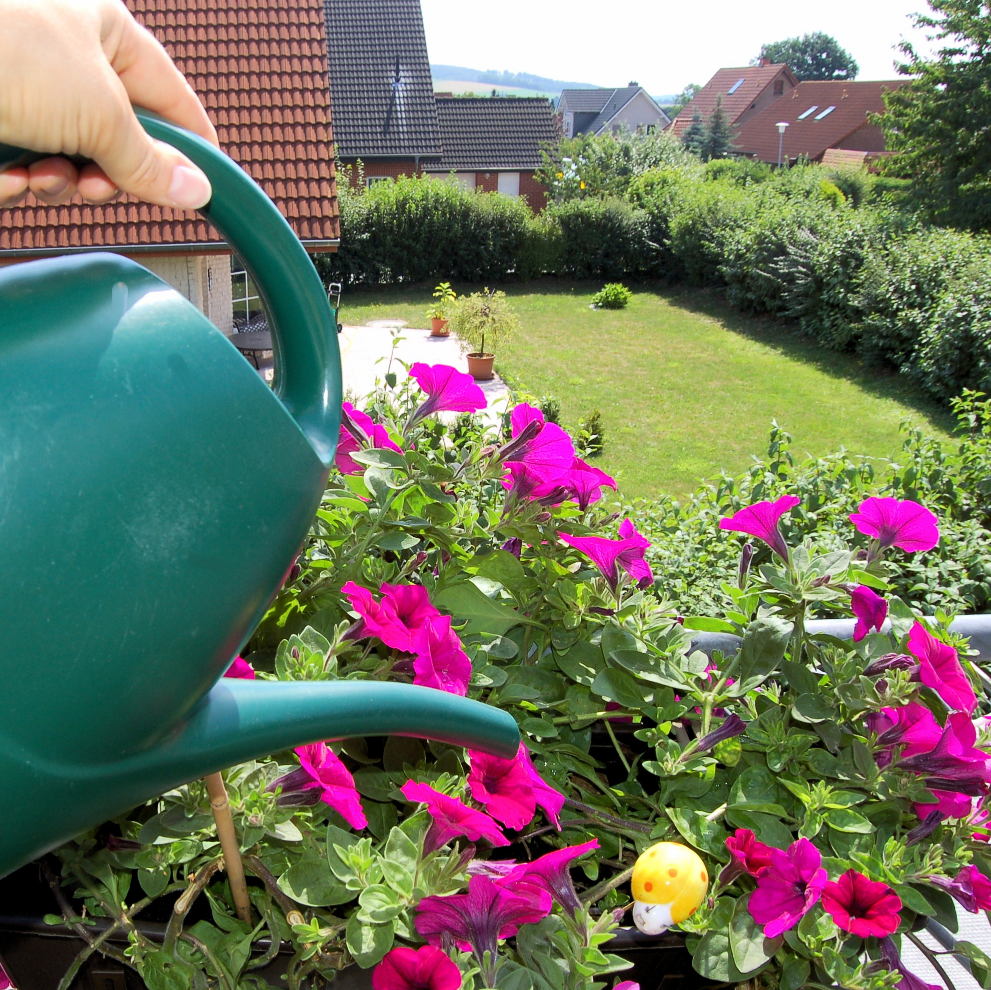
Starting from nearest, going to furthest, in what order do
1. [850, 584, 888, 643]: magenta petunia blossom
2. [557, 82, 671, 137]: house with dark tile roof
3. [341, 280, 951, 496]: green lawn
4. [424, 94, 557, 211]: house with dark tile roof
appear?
[850, 584, 888, 643]: magenta petunia blossom, [341, 280, 951, 496]: green lawn, [424, 94, 557, 211]: house with dark tile roof, [557, 82, 671, 137]: house with dark tile roof

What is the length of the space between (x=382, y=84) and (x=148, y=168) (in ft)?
73.1

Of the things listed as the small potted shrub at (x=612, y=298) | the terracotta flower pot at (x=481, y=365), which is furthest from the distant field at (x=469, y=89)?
the terracotta flower pot at (x=481, y=365)

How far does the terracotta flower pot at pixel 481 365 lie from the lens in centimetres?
994

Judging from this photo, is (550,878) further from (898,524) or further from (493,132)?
(493,132)

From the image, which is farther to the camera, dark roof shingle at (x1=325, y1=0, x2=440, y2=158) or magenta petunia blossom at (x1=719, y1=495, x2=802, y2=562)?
dark roof shingle at (x1=325, y1=0, x2=440, y2=158)

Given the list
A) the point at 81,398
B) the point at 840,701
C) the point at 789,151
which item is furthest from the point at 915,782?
the point at 789,151

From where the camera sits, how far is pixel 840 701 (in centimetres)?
87

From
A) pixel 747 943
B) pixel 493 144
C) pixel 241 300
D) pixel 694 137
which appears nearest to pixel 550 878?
pixel 747 943

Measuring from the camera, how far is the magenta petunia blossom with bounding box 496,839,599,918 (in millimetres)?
647

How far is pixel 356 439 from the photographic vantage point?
102cm

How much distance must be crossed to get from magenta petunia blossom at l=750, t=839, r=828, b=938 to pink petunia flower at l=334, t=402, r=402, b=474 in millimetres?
569

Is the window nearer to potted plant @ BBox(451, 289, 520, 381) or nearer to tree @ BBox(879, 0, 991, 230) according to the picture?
potted plant @ BBox(451, 289, 520, 381)

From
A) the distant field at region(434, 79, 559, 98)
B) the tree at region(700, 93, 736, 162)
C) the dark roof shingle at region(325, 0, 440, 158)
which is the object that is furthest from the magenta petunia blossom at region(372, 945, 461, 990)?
the distant field at region(434, 79, 559, 98)

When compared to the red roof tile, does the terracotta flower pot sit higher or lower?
lower
